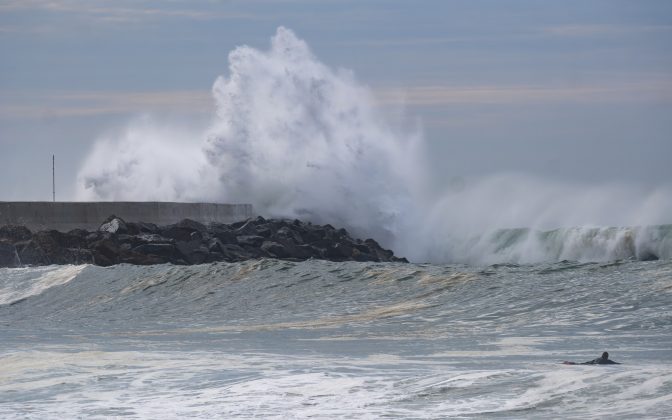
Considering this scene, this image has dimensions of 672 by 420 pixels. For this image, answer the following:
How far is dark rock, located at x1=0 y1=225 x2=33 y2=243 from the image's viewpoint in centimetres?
2456

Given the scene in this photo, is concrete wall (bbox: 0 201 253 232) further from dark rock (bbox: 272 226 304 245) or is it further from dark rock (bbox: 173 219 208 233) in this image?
dark rock (bbox: 272 226 304 245)

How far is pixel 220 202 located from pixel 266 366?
20.3 m

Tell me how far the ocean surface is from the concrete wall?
4821 mm

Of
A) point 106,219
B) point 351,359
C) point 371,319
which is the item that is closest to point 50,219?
point 106,219

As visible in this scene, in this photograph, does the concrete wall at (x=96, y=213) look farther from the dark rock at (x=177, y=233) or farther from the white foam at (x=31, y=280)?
the white foam at (x=31, y=280)

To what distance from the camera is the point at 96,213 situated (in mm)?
26281

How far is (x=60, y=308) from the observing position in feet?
61.7

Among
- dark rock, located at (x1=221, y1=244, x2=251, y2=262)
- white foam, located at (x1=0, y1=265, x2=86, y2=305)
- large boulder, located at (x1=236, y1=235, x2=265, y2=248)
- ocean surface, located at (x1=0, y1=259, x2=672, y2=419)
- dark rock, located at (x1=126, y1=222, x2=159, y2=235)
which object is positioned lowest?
ocean surface, located at (x1=0, y1=259, x2=672, y2=419)

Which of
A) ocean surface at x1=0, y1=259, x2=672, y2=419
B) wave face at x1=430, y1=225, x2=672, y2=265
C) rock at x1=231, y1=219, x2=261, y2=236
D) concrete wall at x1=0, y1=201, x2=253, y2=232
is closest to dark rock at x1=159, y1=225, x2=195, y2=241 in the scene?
rock at x1=231, y1=219, x2=261, y2=236

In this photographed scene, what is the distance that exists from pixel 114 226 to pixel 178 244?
5.14ft

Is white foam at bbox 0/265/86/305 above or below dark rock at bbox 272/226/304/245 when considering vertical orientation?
below

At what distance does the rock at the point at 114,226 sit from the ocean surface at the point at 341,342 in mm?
3994

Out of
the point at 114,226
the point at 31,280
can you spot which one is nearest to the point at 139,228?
the point at 114,226

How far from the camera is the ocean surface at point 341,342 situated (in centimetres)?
838
